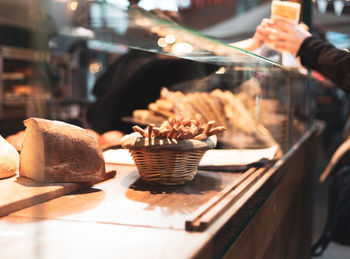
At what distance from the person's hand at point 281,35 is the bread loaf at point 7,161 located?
1.01 m

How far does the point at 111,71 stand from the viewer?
8.85ft

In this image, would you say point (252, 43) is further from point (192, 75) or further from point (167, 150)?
point (167, 150)

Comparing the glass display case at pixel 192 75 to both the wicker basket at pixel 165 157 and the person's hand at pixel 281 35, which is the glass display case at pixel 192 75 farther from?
the wicker basket at pixel 165 157

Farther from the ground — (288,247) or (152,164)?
(152,164)

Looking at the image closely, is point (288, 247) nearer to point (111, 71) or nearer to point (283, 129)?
point (283, 129)

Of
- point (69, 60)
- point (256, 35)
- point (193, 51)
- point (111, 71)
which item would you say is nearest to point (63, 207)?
point (193, 51)

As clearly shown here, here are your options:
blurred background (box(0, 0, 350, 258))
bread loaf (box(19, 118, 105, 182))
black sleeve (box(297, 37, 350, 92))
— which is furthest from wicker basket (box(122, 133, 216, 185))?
black sleeve (box(297, 37, 350, 92))

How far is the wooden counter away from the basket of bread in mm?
29

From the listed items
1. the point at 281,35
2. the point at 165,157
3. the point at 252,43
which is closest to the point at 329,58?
the point at 281,35

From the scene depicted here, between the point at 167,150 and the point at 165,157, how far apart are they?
0.9 inches

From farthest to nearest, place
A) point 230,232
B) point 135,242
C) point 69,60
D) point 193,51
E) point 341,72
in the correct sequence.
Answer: point 69,60 → point 341,72 → point 193,51 → point 230,232 → point 135,242

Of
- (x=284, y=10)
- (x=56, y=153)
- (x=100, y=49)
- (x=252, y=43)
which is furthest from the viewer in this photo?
(x=100, y=49)

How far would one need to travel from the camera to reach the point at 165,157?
Answer: 1.00 m

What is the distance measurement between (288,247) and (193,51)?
108 centimetres
